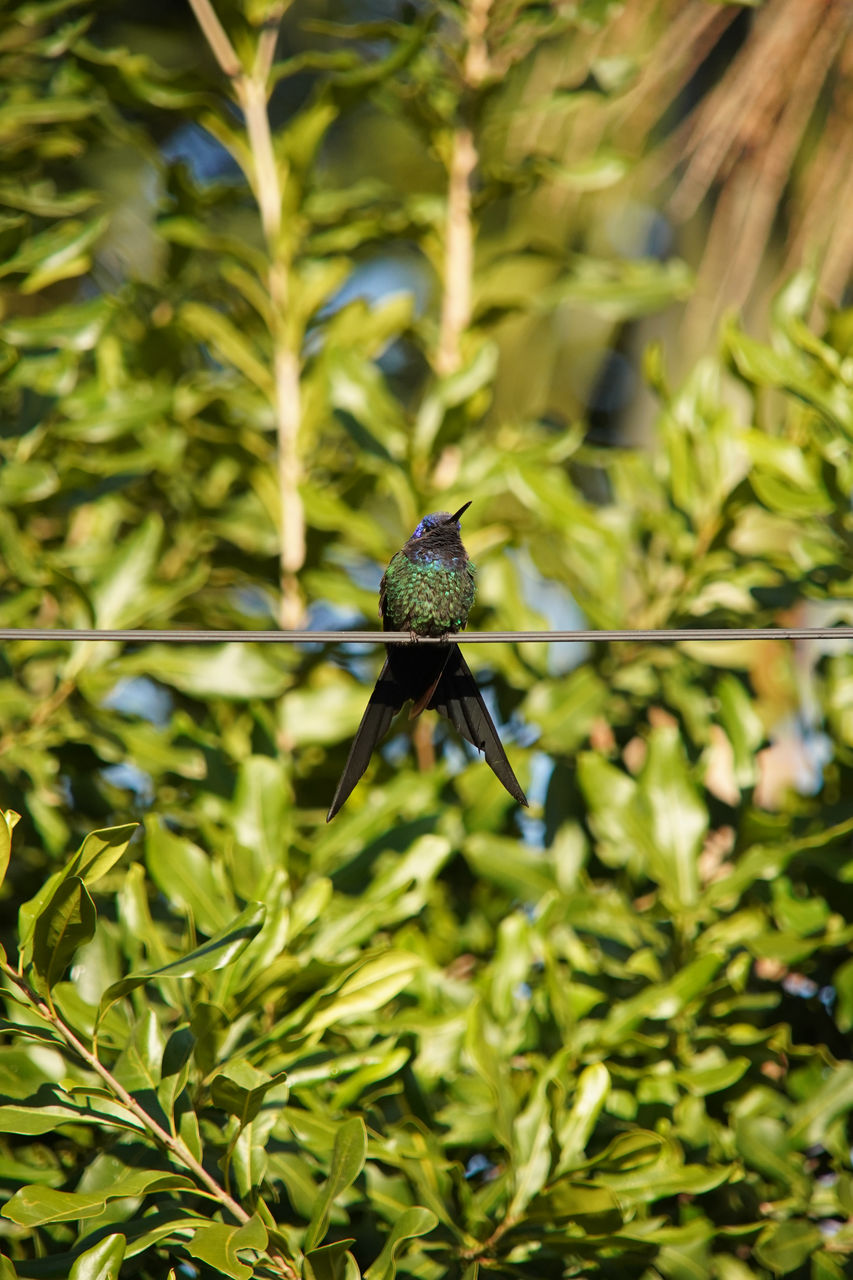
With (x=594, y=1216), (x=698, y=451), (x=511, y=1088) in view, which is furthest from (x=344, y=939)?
(x=698, y=451)

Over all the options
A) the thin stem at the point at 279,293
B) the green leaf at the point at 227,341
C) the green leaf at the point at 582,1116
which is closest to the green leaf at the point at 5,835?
the green leaf at the point at 582,1116

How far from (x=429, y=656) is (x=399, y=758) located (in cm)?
65

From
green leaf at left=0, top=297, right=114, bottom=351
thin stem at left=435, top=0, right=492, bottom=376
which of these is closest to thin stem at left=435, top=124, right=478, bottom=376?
thin stem at left=435, top=0, right=492, bottom=376

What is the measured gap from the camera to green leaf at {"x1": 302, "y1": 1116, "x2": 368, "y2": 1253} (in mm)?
2043

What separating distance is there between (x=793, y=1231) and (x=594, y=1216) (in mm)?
492

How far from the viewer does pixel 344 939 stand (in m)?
2.56

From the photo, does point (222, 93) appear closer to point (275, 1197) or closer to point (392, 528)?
point (392, 528)

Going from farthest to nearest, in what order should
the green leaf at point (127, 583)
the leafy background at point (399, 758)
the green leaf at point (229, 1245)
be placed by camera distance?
the green leaf at point (127, 583)
the leafy background at point (399, 758)
the green leaf at point (229, 1245)

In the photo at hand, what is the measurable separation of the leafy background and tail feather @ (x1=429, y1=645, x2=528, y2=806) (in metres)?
0.28

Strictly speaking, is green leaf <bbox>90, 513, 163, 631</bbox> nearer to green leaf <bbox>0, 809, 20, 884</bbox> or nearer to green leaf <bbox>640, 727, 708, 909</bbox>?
green leaf <bbox>0, 809, 20, 884</bbox>

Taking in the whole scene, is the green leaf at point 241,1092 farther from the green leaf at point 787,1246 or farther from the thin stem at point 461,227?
the thin stem at point 461,227

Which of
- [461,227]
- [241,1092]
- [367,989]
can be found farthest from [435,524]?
[241,1092]

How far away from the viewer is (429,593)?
3.10 m

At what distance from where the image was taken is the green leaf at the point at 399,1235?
2.03m
